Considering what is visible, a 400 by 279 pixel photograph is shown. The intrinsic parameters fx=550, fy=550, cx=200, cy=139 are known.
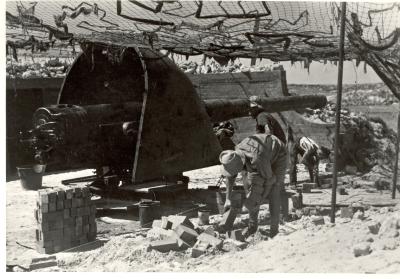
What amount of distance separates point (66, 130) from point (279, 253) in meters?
3.72

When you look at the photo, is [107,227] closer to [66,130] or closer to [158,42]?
[66,130]

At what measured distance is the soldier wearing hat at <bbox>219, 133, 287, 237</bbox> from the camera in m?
6.82

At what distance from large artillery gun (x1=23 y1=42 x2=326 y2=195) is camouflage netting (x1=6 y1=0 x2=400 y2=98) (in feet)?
2.31

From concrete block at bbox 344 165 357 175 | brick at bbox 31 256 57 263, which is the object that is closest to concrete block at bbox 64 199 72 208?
brick at bbox 31 256 57 263

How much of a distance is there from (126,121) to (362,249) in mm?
4519

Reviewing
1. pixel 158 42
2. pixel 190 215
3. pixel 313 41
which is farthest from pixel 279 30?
pixel 190 215

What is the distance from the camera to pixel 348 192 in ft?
34.8

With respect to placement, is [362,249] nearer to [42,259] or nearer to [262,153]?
[262,153]

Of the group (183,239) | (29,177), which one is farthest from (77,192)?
(29,177)

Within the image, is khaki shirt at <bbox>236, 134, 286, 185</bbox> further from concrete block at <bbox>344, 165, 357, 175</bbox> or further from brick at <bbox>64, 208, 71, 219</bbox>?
concrete block at <bbox>344, 165, 357, 175</bbox>

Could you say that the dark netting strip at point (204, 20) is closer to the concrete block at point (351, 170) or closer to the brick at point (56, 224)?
the brick at point (56, 224)

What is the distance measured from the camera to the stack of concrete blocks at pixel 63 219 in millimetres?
6883

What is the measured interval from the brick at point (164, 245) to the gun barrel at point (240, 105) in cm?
402

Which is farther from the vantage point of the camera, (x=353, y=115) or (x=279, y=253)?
(x=353, y=115)
